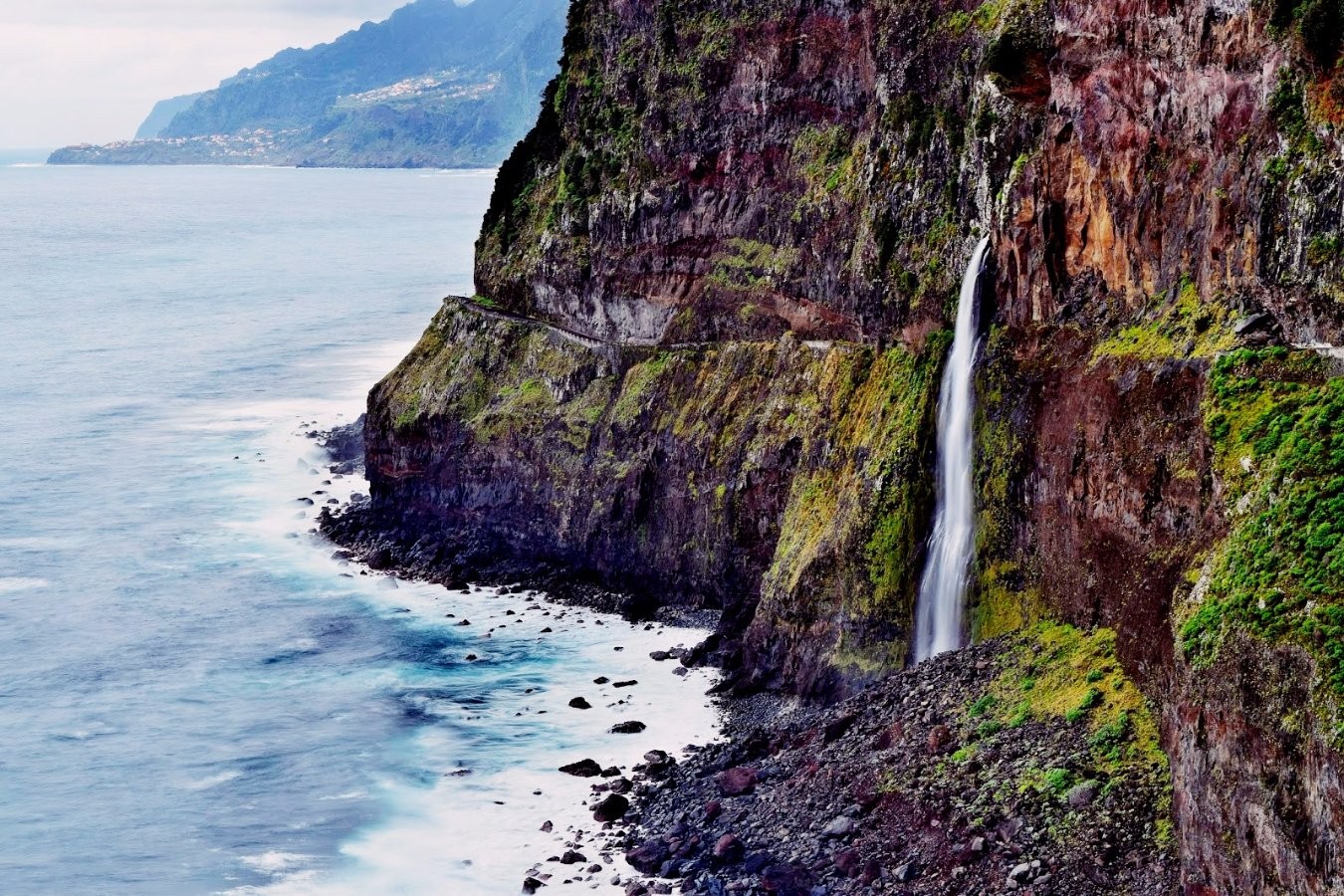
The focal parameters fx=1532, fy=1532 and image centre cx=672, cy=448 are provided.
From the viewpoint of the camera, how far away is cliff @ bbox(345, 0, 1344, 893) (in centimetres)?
2375

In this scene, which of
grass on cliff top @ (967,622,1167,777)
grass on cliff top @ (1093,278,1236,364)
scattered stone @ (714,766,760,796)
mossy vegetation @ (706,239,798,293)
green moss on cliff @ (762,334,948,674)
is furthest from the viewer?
mossy vegetation @ (706,239,798,293)

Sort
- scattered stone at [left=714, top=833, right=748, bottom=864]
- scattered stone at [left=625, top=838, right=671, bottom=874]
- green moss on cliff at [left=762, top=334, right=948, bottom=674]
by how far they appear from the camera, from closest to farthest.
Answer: scattered stone at [left=714, top=833, right=748, bottom=864] < scattered stone at [left=625, top=838, right=671, bottom=874] < green moss on cliff at [left=762, top=334, right=948, bottom=674]

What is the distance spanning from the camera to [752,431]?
44938 millimetres

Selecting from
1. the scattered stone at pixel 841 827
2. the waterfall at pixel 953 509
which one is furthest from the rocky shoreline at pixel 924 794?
the waterfall at pixel 953 509

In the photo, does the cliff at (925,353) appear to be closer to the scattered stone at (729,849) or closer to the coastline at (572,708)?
the coastline at (572,708)

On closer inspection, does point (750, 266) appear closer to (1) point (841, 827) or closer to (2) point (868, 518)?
(2) point (868, 518)

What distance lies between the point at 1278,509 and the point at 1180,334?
21.6 ft

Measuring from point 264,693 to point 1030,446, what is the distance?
22.5 m

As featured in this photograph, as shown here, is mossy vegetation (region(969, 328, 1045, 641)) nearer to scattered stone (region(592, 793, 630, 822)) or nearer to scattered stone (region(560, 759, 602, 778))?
scattered stone (region(592, 793, 630, 822))

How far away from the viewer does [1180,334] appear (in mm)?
29109

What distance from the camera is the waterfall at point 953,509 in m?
35.1

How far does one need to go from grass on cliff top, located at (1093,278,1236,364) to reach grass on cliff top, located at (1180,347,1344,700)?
1.48 metres

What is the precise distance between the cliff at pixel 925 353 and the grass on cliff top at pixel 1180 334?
8 centimetres

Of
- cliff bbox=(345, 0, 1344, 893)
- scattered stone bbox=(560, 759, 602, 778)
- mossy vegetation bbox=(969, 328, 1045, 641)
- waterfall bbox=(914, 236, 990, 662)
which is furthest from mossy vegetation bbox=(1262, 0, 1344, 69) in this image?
scattered stone bbox=(560, 759, 602, 778)
